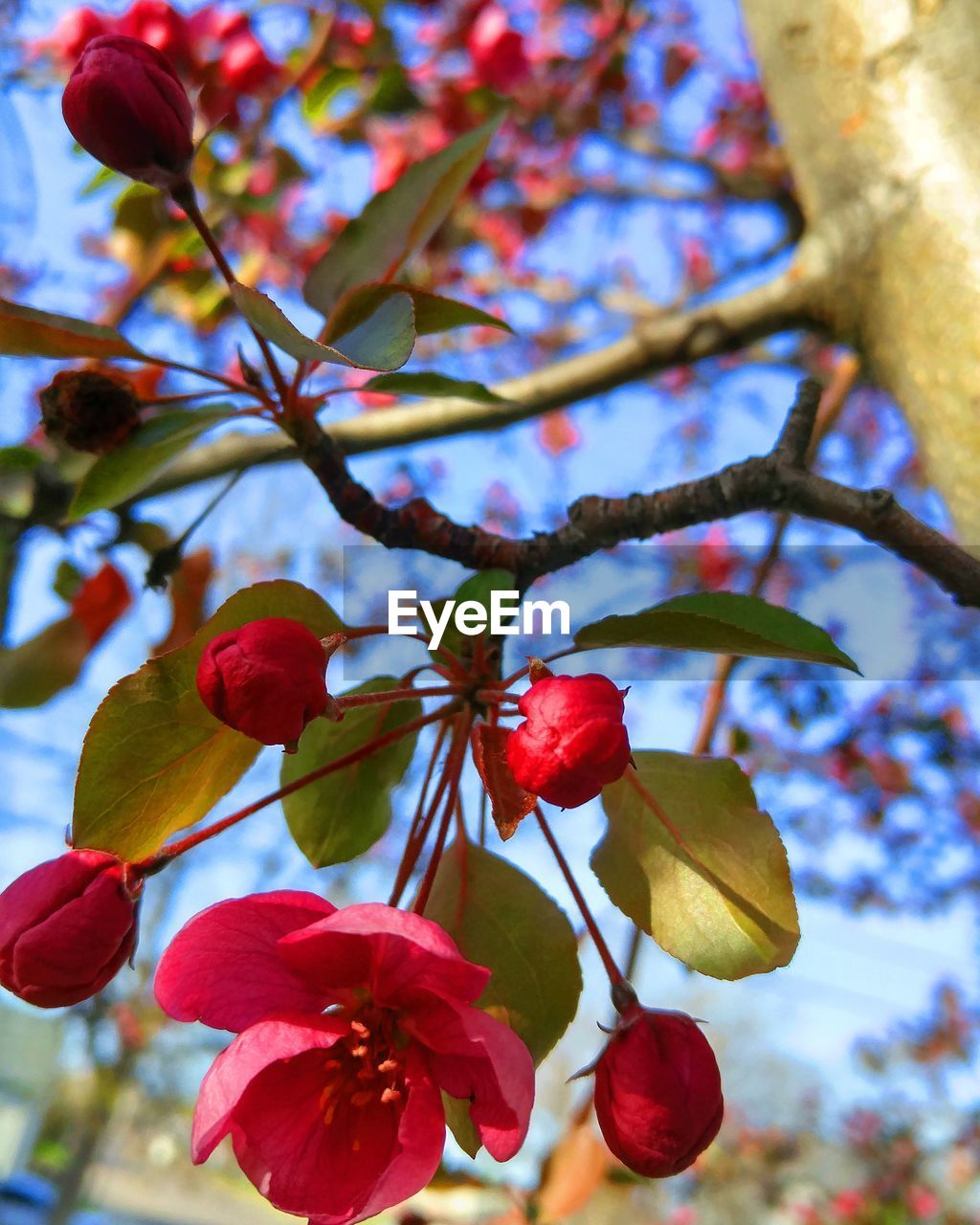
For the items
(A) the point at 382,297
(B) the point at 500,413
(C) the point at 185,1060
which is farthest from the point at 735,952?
(C) the point at 185,1060

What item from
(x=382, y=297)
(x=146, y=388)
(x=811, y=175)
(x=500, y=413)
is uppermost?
(x=811, y=175)

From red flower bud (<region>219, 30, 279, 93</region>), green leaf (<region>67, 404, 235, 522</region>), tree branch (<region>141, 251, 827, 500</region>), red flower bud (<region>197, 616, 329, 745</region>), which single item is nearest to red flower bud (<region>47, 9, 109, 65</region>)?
red flower bud (<region>219, 30, 279, 93</region>)

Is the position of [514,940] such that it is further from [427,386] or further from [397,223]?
[397,223]

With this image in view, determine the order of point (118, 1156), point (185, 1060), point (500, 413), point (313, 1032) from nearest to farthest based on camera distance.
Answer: point (313, 1032) < point (500, 413) < point (185, 1060) < point (118, 1156)

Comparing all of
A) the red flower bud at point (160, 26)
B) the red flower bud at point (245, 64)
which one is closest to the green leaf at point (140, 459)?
the red flower bud at point (160, 26)

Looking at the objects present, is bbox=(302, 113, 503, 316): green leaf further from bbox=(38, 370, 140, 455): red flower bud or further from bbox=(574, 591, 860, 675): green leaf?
bbox=(574, 591, 860, 675): green leaf

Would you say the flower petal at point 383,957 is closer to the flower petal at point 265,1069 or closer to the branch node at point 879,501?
the flower petal at point 265,1069

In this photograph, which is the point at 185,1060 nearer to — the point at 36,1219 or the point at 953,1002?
the point at 36,1219
